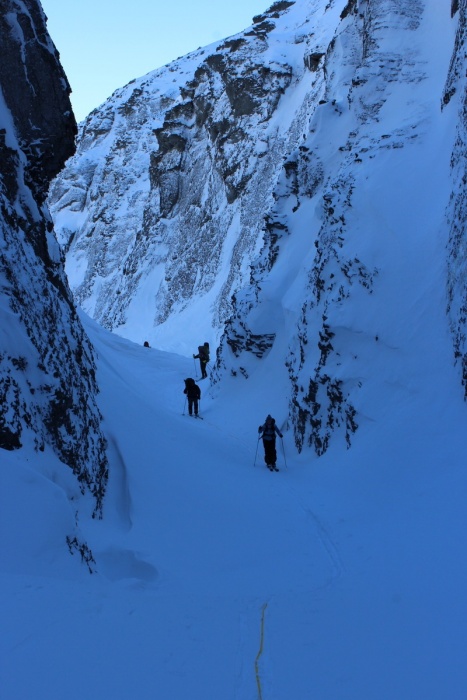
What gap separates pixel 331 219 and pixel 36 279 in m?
10.2

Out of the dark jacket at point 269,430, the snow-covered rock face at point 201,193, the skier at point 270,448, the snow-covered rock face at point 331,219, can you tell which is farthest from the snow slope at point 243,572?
the snow-covered rock face at point 201,193

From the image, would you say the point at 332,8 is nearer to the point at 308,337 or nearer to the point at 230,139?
the point at 230,139

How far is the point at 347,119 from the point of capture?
69.3 feet

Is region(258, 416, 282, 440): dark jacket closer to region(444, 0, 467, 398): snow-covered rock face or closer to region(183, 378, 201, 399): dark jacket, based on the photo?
region(444, 0, 467, 398): snow-covered rock face

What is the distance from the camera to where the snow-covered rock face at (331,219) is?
13250 millimetres

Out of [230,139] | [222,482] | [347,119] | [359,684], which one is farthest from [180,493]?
[230,139]

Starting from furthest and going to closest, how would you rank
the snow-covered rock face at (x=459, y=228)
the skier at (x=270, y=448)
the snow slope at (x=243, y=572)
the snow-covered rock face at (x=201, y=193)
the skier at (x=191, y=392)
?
the snow-covered rock face at (x=201, y=193), the skier at (x=191, y=392), the skier at (x=270, y=448), the snow-covered rock face at (x=459, y=228), the snow slope at (x=243, y=572)

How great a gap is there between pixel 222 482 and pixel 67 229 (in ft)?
232

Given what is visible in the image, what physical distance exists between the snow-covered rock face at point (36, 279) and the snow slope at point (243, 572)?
1.92ft

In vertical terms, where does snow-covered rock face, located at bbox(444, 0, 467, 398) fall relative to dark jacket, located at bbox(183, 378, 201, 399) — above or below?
above

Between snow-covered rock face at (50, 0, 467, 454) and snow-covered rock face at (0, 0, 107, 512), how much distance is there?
5.91m

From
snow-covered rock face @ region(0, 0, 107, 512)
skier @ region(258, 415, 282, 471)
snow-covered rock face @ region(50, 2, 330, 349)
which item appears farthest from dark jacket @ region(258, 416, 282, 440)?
snow-covered rock face @ region(50, 2, 330, 349)

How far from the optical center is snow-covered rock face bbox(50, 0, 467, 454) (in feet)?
43.5

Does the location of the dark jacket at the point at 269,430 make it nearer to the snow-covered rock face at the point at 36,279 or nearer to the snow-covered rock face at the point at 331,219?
the snow-covered rock face at the point at 331,219
